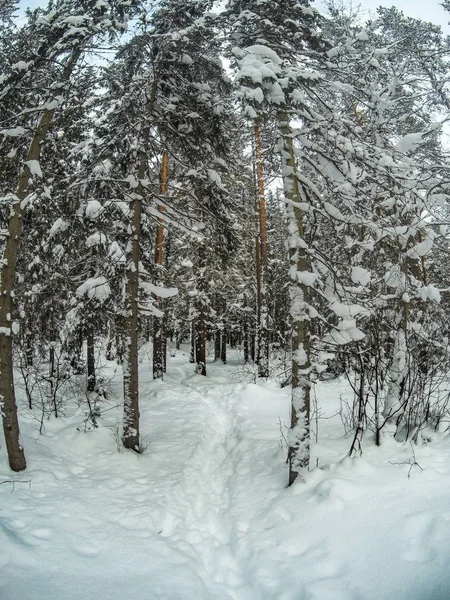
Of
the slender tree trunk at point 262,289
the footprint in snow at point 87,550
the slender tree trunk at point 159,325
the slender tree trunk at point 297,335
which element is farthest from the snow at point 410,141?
the slender tree trunk at point 159,325

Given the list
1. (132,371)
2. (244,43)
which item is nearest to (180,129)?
(244,43)

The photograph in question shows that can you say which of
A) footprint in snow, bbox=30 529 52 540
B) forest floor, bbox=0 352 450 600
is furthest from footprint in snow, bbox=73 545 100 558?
footprint in snow, bbox=30 529 52 540

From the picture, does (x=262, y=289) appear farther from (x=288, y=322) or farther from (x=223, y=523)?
(x=223, y=523)

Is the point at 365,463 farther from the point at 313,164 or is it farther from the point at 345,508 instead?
the point at 313,164

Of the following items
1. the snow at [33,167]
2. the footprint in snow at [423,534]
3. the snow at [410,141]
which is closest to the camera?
the footprint in snow at [423,534]

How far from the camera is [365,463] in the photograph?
5289mm

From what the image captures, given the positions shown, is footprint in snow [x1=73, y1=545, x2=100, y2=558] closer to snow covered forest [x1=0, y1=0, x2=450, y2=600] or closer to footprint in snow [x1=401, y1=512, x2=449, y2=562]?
snow covered forest [x1=0, y1=0, x2=450, y2=600]

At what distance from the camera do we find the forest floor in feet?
11.2

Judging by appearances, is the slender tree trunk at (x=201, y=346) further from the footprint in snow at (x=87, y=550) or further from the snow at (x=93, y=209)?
the footprint in snow at (x=87, y=550)

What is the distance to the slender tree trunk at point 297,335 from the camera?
562 cm

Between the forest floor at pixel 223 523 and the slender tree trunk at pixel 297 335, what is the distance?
0.43 m

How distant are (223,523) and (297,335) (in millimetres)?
3056

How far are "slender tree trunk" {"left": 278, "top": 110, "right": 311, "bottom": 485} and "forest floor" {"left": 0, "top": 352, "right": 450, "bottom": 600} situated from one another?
17.0 inches

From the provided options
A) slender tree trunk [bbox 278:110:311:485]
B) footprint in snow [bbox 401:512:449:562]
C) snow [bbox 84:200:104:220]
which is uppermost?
snow [bbox 84:200:104:220]
